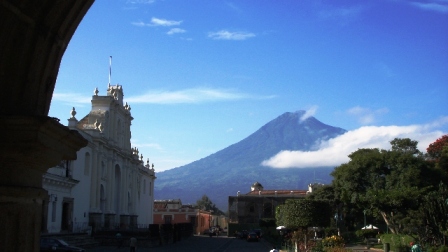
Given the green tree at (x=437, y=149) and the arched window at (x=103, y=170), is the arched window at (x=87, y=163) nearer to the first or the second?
the arched window at (x=103, y=170)

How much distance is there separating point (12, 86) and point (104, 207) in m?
40.8

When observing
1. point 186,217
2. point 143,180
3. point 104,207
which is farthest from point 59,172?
point 186,217

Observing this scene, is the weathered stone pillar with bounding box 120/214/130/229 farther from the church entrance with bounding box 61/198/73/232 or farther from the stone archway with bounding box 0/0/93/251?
the stone archway with bounding box 0/0/93/251

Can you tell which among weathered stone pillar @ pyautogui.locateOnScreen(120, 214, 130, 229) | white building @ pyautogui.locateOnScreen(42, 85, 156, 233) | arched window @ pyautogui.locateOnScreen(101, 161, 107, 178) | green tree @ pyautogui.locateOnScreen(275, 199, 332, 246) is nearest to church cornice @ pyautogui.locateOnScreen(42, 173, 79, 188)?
white building @ pyautogui.locateOnScreen(42, 85, 156, 233)

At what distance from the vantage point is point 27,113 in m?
2.53

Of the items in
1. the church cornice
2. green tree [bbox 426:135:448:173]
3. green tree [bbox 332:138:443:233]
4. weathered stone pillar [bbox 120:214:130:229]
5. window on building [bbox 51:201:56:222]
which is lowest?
weathered stone pillar [bbox 120:214:130:229]

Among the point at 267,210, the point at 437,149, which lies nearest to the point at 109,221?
the point at 437,149

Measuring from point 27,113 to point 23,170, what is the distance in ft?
0.91

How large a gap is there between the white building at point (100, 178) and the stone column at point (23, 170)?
89.6 feet

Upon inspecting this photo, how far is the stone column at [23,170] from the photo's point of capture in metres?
2.37

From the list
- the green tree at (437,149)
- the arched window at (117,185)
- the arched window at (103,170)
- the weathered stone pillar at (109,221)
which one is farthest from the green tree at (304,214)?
the green tree at (437,149)

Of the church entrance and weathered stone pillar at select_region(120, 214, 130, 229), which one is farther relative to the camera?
weathered stone pillar at select_region(120, 214, 130, 229)

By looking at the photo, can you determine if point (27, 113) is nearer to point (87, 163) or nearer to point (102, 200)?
point (87, 163)

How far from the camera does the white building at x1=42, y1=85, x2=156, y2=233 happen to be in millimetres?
32594
